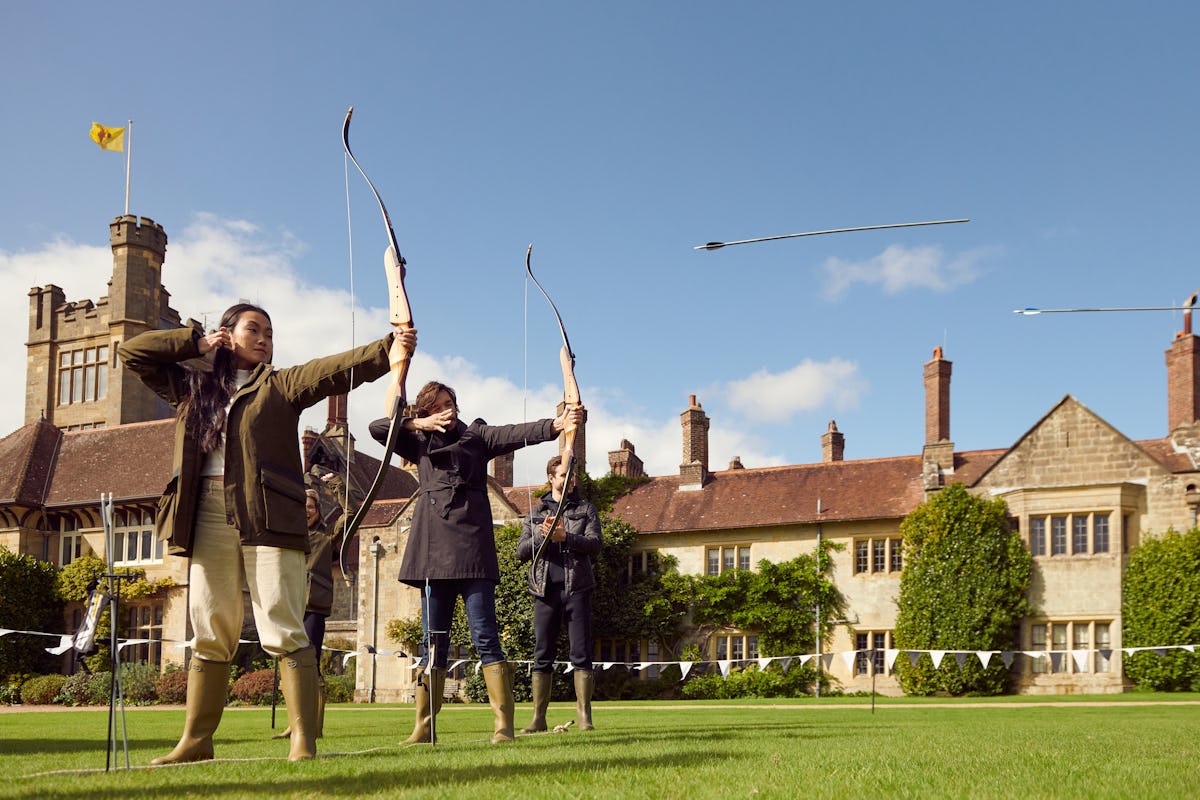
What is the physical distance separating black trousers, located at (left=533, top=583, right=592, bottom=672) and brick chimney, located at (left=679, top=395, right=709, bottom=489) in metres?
27.7

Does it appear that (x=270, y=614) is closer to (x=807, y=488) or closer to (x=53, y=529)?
(x=807, y=488)

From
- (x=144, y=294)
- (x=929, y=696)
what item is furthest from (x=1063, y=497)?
(x=144, y=294)

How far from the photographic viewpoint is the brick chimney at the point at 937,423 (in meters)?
32.7

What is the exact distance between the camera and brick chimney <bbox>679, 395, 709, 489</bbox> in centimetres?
3700

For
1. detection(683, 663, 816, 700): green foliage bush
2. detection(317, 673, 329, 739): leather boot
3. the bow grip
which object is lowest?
detection(683, 663, 816, 700): green foliage bush

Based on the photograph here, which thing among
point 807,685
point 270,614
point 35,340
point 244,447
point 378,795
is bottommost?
point 807,685

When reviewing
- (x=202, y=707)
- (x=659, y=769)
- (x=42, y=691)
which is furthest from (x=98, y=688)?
(x=659, y=769)

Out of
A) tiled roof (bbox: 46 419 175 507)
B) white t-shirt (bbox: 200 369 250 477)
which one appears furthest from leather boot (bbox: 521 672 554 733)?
tiled roof (bbox: 46 419 175 507)

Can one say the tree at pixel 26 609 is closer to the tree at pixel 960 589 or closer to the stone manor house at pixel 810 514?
the stone manor house at pixel 810 514

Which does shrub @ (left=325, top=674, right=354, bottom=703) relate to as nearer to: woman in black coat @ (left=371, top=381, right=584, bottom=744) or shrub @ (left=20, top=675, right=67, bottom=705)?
shrub @ (left=20, top=675, right=67, bottom=705)

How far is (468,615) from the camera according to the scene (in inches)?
303

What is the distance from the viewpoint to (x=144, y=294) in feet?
161

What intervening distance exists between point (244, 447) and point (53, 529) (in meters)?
37.8

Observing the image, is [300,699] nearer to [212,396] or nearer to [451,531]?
[212,396]
